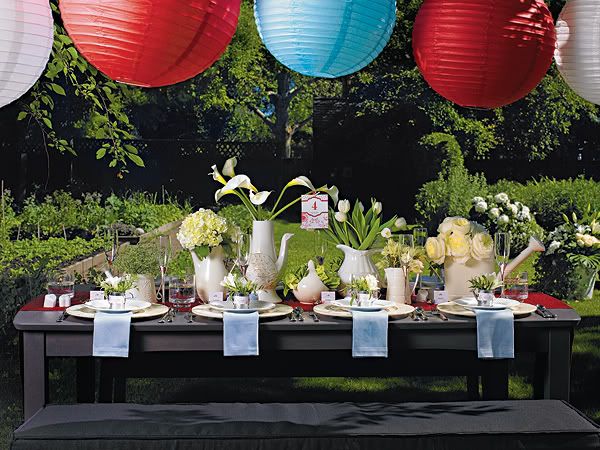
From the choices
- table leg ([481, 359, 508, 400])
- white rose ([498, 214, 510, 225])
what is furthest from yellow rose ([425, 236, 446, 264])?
white rose ([498, 214, 510, 225])

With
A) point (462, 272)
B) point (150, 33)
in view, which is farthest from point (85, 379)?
point (150, 33)

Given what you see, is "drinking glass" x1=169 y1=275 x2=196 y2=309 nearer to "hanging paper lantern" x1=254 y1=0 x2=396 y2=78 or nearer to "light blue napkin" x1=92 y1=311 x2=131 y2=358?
"light blue napkin" x1=92 y1=311 x2=131 y2=358

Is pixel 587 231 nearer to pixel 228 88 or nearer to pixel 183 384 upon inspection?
pixel 183 384

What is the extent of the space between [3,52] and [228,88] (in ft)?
29.0

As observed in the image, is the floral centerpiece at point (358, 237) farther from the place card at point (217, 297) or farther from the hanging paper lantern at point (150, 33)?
the hanging paper lantern at point (150, 33)

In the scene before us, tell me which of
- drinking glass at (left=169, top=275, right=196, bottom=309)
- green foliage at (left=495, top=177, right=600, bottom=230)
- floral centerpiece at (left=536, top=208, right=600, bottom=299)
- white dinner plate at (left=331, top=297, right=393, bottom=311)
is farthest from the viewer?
green foliage at (left=495, top=177, right=600, bottom=230)

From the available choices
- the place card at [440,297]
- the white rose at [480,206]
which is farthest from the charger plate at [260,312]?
the white rose at [480,206]

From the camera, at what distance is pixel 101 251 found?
7445mm

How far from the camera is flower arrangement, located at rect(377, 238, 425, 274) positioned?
327 centimetres

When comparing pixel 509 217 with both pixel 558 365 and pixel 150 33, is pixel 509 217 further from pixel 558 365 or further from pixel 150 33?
pixel 150 33

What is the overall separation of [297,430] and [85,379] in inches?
54.3

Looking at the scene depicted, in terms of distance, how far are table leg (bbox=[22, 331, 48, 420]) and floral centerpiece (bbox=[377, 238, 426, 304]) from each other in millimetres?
1221

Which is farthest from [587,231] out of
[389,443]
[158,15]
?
[158,15]

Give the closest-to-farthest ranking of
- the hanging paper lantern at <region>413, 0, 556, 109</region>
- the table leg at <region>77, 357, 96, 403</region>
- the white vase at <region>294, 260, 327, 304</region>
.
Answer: the hanging paper lantern at <region>413, 0, 556, 109</region>
the white vase at <region>294, 260, 327, 304</region>
the table leg at <region>77, 357, 96, 403</region>
